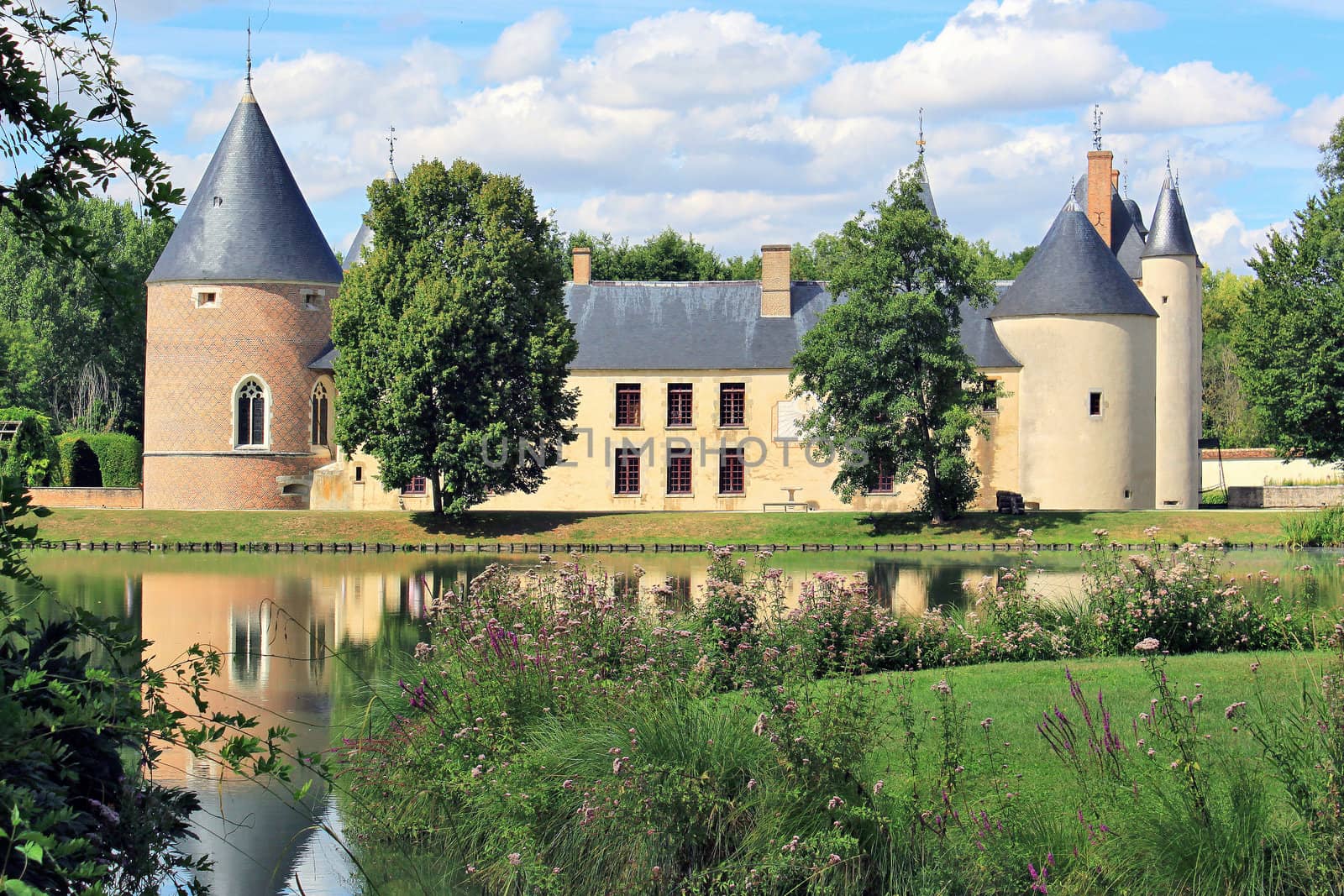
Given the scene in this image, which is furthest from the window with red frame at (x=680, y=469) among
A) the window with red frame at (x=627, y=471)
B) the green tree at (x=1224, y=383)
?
the green tree at (x=1224, y=383)

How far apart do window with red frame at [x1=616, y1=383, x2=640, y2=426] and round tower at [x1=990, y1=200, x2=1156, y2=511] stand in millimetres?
10408

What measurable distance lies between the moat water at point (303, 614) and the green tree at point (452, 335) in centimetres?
369

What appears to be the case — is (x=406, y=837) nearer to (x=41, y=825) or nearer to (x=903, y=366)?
(x=41, y=825)

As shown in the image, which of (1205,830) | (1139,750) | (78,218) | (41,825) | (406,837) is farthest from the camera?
(78,218)

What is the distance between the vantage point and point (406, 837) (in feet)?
24.6

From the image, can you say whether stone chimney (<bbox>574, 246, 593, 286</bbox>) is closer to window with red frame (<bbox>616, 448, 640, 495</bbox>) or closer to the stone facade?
window with red frame (<bbox>616, 448, 640, 495</bbox>)

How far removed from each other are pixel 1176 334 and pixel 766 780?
35.1m

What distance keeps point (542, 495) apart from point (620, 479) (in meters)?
2.22

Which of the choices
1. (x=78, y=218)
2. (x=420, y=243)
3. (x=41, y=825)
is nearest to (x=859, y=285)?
(x=420, y=243)

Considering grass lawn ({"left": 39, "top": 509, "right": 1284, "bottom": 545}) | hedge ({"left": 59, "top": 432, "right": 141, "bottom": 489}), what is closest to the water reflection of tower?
grass lawn ({"left": 39, "top": 509, "right": 1284, "bottom": 545})

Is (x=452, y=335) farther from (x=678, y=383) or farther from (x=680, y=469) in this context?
(x=680, y=469)

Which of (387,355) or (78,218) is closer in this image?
(387,355)

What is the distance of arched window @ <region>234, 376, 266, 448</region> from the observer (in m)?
36.8

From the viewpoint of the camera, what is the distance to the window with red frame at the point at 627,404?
125 feet
